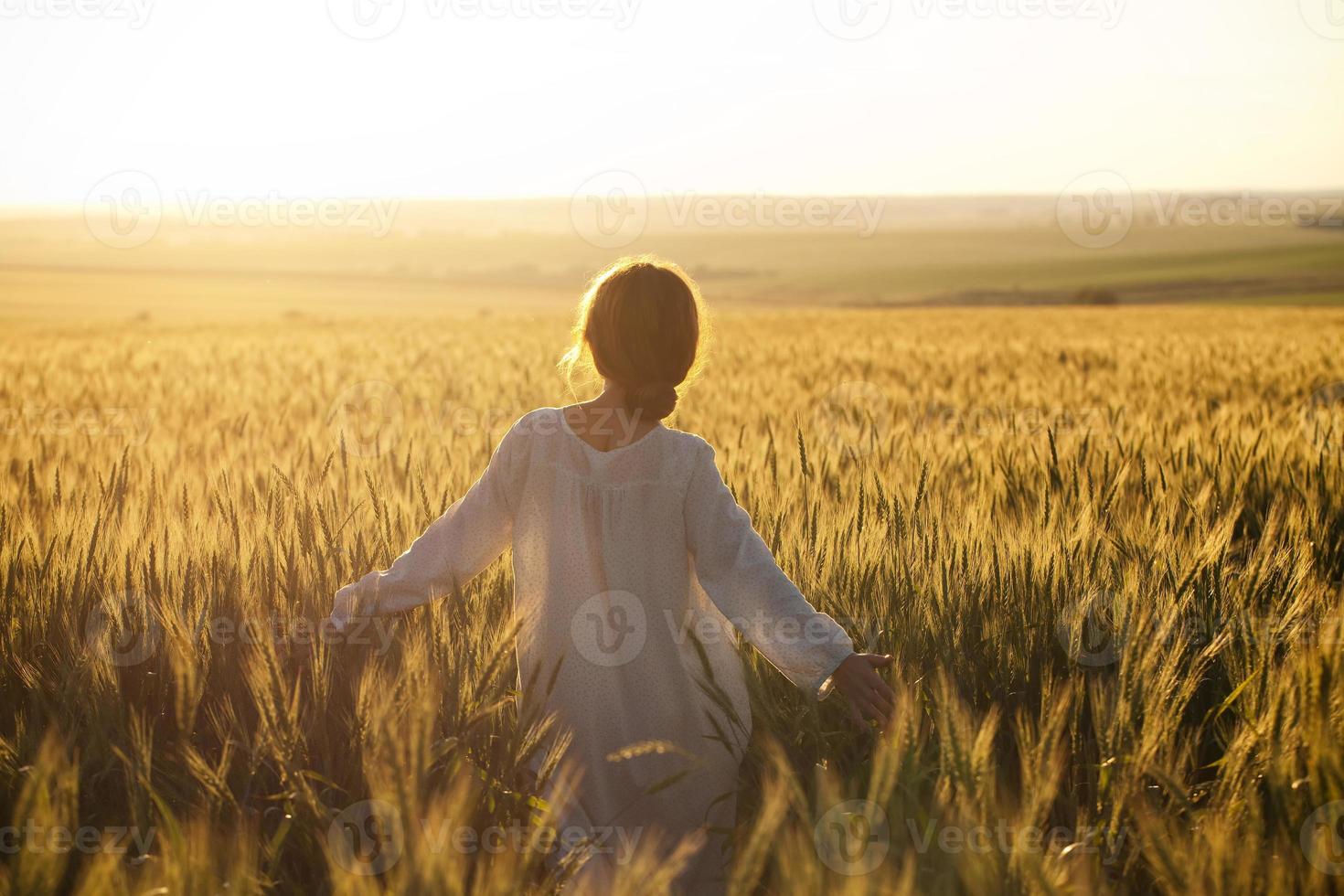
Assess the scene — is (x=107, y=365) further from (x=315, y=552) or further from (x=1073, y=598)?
(x=1073, y=598)

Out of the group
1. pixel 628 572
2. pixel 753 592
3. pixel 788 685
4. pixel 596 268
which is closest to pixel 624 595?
pixel 628 572

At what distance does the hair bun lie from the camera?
1997 millimetres

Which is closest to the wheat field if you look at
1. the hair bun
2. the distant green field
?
the hair bun

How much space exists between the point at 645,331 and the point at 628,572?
45cm

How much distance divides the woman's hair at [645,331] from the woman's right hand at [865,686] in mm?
547

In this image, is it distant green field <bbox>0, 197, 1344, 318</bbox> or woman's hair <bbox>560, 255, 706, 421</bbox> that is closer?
woman's hair <bbox>560, 255, 706, 421</bbox>

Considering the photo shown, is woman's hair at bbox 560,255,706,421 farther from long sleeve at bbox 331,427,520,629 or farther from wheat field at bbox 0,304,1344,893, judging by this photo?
wheat field at bbox 0,304,1344,893

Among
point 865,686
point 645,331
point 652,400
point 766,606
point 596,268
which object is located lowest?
point 865,686

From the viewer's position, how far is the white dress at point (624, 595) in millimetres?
A: 1942

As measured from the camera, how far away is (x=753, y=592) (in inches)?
75.0

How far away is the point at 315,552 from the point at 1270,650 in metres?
1.85

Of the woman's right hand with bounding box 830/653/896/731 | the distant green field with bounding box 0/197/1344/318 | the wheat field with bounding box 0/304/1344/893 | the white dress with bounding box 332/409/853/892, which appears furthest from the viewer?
the distant green field with bounding box 0/197/1344/318

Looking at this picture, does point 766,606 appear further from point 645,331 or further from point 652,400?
point 645,331

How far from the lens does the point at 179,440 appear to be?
452cm
